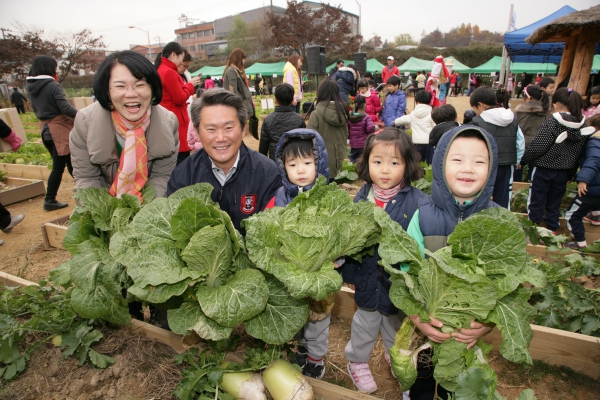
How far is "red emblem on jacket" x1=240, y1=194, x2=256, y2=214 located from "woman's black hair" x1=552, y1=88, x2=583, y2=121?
4.48 m

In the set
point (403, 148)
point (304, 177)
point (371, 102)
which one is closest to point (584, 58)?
point (371, 102)

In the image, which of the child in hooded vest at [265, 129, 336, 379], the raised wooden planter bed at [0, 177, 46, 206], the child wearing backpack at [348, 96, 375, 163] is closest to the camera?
the child in hooded vest at [265, 129, 336, 379]

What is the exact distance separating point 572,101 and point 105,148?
553 cm

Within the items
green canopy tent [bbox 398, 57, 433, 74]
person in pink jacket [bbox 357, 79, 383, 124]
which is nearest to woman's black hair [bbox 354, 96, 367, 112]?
person in pink jacket [bbox 357, 79, 383, 124]

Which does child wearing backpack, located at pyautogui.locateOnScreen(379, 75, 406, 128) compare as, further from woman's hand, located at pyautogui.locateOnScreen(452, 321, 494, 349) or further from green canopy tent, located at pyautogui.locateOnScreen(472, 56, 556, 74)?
green canopy tent, located at pyautogui.locateOnScreen(472, 56, 556, 74)

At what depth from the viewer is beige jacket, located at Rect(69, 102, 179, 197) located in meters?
2.64

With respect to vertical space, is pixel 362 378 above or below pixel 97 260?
below

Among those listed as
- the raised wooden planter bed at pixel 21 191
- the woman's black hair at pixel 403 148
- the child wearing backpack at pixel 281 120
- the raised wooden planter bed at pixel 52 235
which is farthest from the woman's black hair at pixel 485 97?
the raised wooden planter bed at pixel 21 191

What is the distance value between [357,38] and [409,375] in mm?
45671

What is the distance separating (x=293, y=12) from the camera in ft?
131

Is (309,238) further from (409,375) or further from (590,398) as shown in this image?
(590,398)

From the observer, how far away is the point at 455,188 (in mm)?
1913

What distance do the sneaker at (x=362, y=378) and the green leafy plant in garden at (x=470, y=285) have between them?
0.80m

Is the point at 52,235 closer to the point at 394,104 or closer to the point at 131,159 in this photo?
the point at 131,159
